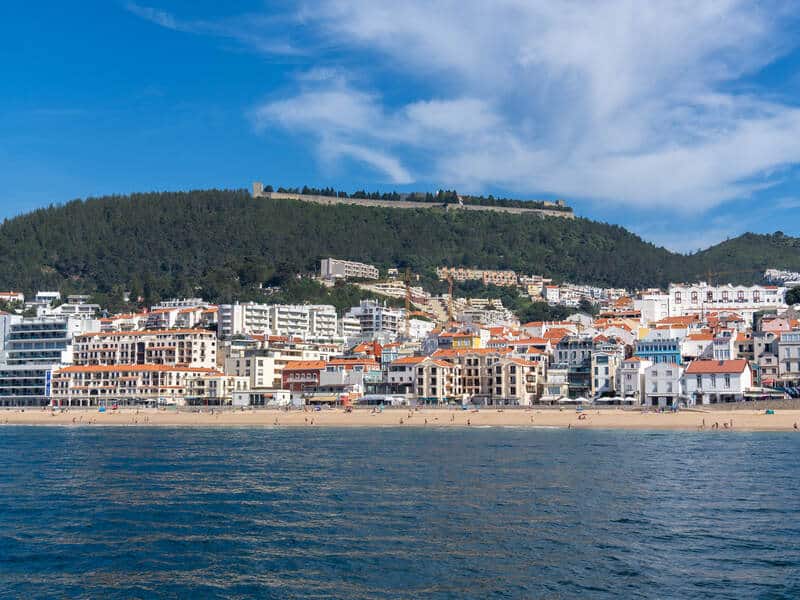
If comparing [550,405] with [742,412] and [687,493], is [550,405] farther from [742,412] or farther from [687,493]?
[687,493]

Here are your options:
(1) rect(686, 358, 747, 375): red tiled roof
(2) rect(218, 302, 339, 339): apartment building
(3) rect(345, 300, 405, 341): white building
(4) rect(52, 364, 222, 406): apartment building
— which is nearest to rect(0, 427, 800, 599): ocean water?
(1) rect(686, 358, 747, 375): red tiled roof

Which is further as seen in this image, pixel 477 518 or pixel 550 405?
pixel 550 405

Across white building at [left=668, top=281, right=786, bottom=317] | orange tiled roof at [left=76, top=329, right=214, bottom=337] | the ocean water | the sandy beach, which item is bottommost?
the ocean water

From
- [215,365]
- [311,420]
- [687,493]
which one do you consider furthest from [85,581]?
[215,365]

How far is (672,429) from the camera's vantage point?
69.4m

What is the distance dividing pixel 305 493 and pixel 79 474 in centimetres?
1316

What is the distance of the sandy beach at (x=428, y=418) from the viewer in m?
71.6

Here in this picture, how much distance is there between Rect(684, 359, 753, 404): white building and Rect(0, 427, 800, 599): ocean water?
1354 inches

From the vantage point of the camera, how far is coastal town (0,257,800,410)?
92.7 metres

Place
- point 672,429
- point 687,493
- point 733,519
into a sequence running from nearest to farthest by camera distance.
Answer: point 733,519, point 687,493, point 672,429

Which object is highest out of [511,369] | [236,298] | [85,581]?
[236,298]

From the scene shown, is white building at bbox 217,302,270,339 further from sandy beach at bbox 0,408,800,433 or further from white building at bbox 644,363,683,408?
white building at bbox 644,363,683,408

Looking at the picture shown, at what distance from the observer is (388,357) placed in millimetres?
111688

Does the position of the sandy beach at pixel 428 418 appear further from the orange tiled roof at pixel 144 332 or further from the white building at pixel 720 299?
the white building at pixel 720 299
